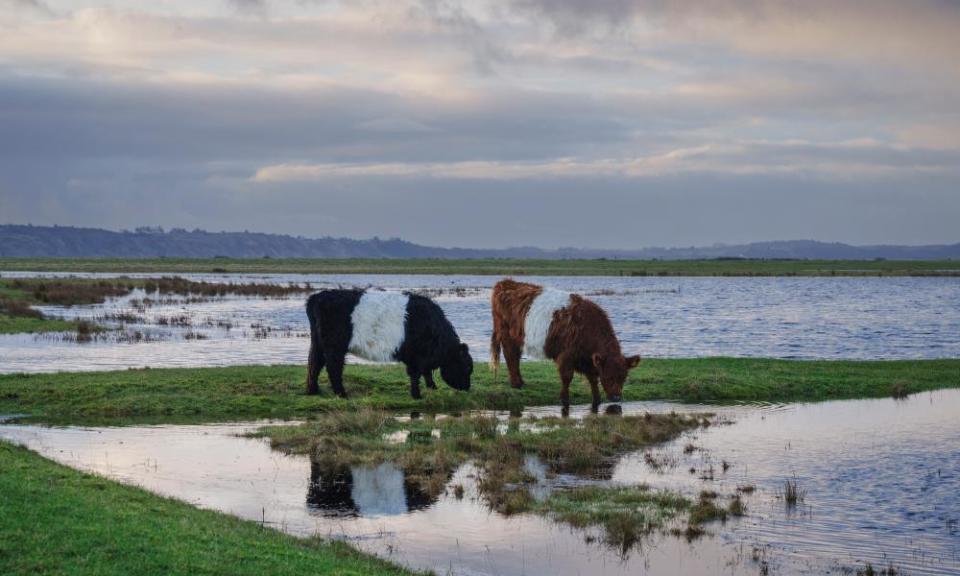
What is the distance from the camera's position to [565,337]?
890 inches

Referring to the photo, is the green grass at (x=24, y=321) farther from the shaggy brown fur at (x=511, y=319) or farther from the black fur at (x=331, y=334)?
the shaggy brown fur at (x=511, y=319)

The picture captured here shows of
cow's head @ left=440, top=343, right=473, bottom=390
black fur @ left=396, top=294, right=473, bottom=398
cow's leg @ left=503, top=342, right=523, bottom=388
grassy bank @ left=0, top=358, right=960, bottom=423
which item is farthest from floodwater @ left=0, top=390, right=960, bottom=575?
cow's leg @ left=503, top=342, right=523, bottom=388

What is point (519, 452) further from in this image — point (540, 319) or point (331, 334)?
point (540, 319)

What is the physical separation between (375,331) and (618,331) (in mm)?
27805

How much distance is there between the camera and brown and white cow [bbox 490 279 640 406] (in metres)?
22.4

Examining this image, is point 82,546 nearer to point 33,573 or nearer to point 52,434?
point 33,573

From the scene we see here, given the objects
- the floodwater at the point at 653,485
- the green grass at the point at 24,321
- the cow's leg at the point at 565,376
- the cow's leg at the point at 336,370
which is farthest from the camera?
the green grass at the point at 24,321

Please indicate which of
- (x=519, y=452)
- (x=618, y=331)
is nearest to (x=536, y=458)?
(x=519, y=452)

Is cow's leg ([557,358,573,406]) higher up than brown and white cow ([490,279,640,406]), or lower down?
lower down

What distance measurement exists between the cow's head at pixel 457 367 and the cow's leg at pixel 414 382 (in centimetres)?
69

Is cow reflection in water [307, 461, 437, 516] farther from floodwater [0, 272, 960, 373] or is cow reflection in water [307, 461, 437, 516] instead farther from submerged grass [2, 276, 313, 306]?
submerged grass [2, 276, 313, 306]

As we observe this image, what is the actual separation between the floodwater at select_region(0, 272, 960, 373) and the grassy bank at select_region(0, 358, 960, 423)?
18.2 feet

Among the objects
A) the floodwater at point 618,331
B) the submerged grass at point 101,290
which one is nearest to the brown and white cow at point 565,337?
the floodwater at point 618,331

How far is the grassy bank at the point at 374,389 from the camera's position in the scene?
20.5 m
